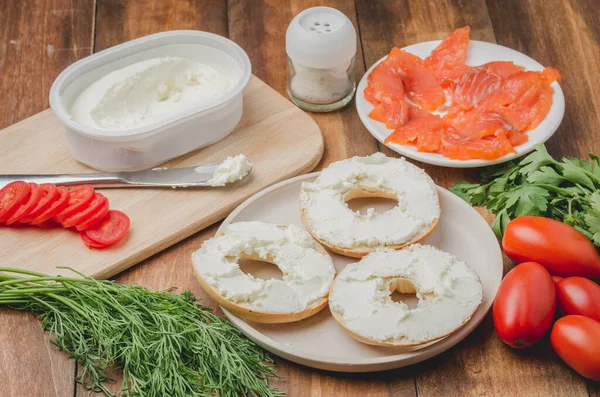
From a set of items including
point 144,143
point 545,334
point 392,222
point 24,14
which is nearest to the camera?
point 545,334

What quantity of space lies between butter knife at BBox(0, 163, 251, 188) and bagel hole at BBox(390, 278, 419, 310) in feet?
2.50

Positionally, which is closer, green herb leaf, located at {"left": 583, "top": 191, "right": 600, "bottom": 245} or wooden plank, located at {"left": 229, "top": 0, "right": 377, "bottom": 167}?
green herb leaf, located at {"left": 583, "top": 191, "right": 600, "bottom": 245}

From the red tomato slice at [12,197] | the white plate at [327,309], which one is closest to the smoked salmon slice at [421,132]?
the white plate at [327,309]

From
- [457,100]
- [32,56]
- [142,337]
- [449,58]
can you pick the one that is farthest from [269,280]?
[32,56]

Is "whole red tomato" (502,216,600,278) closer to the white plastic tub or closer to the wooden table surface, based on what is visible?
the wooden table surface

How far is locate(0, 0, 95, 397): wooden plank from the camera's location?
2.59 metres

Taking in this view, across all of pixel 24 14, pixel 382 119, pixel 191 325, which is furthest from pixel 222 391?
pixel 24 14

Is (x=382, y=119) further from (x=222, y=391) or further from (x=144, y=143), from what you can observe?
(x=222, y=391)

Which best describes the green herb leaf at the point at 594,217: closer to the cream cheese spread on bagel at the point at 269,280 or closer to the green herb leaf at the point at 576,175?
the green herb leaf at the point at 576,175

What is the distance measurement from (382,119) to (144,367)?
1.44 meters

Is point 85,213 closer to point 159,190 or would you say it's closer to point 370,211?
point 159,190

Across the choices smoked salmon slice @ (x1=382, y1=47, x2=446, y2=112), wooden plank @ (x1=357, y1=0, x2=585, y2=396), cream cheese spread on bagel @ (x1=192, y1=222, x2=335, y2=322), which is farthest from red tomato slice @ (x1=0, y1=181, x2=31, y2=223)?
smoked salmon slice @ (x1=382, y1=47, x2=446, y2=112)

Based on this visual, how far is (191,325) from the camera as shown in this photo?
8.11 ft

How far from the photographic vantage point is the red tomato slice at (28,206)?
111 inches
